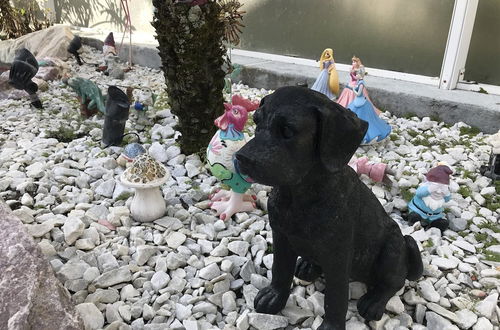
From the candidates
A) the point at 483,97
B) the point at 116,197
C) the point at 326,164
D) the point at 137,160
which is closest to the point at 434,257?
the point at 326,164

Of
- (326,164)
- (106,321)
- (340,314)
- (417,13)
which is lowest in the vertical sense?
(106,321)

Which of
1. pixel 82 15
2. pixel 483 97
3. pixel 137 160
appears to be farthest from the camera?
pixel 82 15

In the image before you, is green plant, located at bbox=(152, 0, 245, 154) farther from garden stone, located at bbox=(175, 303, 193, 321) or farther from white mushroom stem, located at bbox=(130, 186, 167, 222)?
garden stone, located at bbox=(175, 303, 193, 321)

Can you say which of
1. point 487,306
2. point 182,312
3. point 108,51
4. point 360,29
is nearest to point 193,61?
point 182,312

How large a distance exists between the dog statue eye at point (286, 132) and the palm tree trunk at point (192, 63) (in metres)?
2.01

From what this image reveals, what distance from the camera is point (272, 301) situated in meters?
1.88

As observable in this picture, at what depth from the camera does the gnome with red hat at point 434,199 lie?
246 centimetres

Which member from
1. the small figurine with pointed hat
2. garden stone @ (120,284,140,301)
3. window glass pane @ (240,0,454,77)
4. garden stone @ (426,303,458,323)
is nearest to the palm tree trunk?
garden stone @ (120,284,140,301)

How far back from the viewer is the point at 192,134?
133 inches

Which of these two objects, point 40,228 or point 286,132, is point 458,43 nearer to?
point 286,132

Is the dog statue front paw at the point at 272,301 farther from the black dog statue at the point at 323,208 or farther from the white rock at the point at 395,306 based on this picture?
the white rock at the point at 395,306

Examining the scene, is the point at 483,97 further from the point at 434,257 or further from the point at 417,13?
the point at 434,257

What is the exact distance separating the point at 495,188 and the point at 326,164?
2.18m

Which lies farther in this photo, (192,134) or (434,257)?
(192,134)
